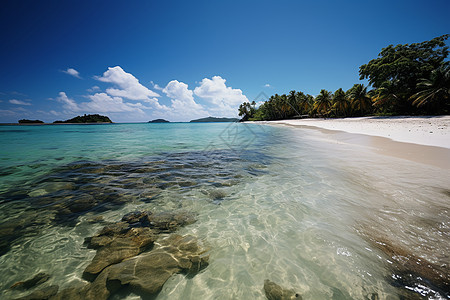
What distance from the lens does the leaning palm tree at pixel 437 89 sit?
2533 centimetres

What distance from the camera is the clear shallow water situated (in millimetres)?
2418

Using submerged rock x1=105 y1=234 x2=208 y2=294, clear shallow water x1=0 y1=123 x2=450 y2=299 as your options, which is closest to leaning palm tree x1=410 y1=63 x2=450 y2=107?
clear shallow water x1=0 y1=123 x2=450 y2=299

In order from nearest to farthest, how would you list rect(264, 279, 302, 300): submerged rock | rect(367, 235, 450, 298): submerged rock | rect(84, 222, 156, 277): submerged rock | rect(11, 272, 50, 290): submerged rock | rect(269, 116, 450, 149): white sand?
rect(367, 235, 450, 298): submerged rock → rect(264, 279, 302, 300): submerged rock → rect(11, 272, 50, 290): submerged rock → rect(84, 222, 156, 277): submerged rock → rect(269, 116, 450, 149): white sand

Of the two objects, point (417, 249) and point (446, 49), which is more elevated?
point (446, 49)

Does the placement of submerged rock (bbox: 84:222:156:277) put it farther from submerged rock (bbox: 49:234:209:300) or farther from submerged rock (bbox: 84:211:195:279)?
submerged rock (bbox: 49:234:209:300)

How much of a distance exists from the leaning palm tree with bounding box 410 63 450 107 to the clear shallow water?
31.3 m

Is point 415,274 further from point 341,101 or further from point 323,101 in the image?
point 323,101

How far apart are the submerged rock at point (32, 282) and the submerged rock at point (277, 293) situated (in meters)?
3.28

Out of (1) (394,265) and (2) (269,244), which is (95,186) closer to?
(2) (269,244)

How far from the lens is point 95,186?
5.92 m

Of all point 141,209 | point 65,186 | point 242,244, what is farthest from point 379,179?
point 65,186

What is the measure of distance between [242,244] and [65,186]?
661 cm

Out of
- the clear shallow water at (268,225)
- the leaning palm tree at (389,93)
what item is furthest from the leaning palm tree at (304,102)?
the clear shallow water at (268,225)

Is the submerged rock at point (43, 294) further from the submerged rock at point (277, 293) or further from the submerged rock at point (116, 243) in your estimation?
the submerged rock at point (277, 293)
